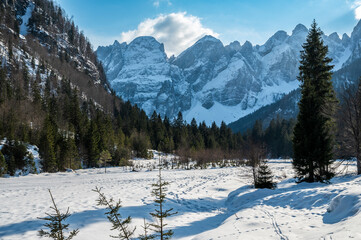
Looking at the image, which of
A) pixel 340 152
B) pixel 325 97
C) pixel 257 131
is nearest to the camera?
pixel 340 152

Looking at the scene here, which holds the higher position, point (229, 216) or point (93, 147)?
point (93, 147)

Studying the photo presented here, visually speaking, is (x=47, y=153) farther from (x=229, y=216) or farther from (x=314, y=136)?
(x=314, y=136)

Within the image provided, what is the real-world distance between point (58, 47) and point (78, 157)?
9108 centimetres

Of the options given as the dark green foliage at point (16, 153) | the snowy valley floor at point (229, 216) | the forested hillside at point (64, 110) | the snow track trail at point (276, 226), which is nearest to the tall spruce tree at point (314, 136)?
the snowy valley floor at point (229, 216)

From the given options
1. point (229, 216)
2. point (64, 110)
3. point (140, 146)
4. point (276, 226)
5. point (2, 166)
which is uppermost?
point (64, 110)

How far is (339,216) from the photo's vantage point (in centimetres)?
810

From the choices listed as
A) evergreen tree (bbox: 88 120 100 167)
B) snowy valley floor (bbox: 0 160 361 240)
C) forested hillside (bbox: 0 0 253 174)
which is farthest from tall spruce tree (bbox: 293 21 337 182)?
evergreen tree (bbox: 88 120 100 167)

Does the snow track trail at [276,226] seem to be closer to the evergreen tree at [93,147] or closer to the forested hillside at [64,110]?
the forested hillside at [64,110]

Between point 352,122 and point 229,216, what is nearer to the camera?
point 229,216

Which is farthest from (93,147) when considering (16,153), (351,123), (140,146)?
(351,123)

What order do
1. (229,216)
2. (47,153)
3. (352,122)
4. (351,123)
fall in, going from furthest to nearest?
(47,153), (352,122), (351,123), (229,216)

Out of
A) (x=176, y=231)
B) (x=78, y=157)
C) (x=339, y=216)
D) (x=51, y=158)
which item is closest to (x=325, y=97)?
(x=339, y=216)

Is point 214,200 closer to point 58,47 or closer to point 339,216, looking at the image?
point 339,216

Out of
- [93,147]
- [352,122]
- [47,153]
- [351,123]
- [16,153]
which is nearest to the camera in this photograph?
[351,123]
